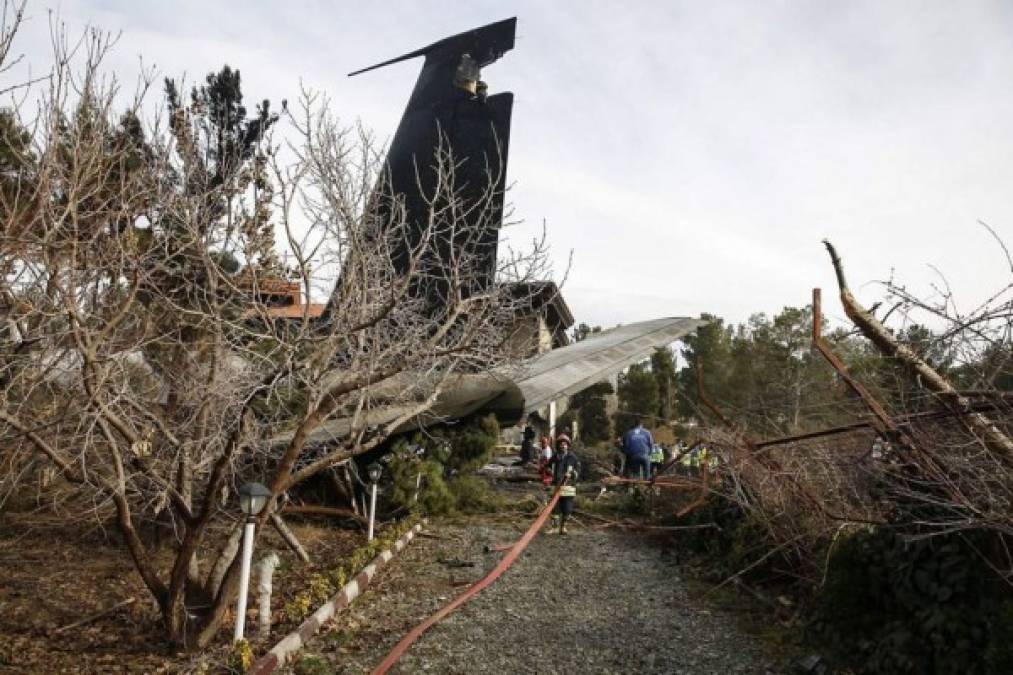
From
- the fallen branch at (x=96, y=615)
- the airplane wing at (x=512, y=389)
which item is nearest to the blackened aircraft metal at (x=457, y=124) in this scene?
the airplane wing at (x=512, y=389)

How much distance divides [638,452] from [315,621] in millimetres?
8667

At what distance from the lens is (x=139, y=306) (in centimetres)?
805

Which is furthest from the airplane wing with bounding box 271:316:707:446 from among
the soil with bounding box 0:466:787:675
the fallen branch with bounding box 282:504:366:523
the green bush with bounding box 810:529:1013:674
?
the green bush with bounding box 810:529:1013:674

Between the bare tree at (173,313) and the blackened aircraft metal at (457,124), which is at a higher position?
the blackened aircraft metal at (457,124)

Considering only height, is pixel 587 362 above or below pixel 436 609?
above

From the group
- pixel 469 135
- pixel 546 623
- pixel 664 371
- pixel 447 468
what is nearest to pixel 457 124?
pixel 469 135

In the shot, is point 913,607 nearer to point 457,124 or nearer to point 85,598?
point 85,598

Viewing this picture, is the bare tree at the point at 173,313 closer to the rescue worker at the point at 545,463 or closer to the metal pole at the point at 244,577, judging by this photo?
the metal pole at the point at 244,577

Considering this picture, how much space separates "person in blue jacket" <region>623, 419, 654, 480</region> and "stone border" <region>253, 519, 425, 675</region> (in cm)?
611

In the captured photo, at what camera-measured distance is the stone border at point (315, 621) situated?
5.04m

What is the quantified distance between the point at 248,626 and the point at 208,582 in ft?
2.04

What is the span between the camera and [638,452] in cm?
1350

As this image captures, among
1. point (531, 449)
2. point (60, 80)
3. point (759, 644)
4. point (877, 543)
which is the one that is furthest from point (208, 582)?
point (531, 449)

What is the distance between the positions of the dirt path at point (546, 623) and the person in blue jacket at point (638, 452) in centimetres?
413
